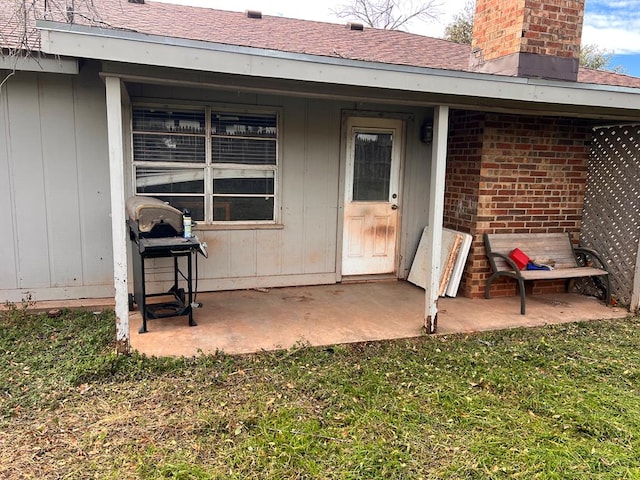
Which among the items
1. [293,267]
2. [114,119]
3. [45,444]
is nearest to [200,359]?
[45,444]

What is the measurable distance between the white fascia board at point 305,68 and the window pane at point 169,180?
215 centimetres

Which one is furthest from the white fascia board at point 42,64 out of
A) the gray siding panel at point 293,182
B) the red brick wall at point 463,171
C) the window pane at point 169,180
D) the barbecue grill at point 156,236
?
the red brick wall at point 463,171

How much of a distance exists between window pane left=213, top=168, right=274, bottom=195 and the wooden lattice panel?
3954 millimetres

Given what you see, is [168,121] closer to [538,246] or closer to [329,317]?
[329,317]

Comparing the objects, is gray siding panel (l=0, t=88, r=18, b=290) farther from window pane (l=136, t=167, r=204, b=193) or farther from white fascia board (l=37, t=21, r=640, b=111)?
white fascia board (l=37, t=21, r=640, b=111)

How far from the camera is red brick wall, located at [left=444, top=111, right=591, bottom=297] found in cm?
543

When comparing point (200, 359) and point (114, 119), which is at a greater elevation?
point (114, 119)

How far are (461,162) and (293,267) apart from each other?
2413 millimetres

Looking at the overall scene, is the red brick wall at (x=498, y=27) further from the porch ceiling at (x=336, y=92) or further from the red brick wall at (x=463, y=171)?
the porch ceiling at (x=336, y=92)

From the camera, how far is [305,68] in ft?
11.4

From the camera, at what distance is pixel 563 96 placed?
4.23 metres

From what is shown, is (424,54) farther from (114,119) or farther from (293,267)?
(114,119)

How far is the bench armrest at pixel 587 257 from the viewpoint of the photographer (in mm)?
5645

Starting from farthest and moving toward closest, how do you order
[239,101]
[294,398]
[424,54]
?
1. [424,54]
2. [239,101]
3. [294,398]
